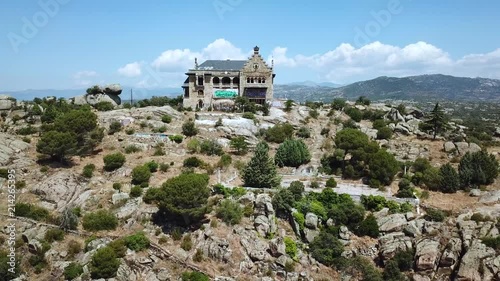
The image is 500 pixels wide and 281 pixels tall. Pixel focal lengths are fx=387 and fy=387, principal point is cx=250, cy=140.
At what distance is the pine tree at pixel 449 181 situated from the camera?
48.7m

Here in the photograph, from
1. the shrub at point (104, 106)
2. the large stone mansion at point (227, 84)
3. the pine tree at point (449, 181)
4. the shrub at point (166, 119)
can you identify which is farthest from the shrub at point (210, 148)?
the pine tree at point (449, 181)

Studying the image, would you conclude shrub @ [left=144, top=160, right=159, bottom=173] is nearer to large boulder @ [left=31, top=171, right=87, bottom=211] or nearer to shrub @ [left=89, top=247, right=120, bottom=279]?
large boulder @ [left=31, top=171, right=87, bottom=211]

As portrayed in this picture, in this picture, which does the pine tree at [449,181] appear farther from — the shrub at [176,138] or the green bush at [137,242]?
the shrub at [176,138]

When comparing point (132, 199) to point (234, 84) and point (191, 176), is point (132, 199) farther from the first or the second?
point (234, 84)

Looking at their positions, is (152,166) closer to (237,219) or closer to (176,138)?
(176,138)

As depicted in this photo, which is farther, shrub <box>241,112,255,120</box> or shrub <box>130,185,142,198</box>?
shrub <box>241,112,255,120</box>

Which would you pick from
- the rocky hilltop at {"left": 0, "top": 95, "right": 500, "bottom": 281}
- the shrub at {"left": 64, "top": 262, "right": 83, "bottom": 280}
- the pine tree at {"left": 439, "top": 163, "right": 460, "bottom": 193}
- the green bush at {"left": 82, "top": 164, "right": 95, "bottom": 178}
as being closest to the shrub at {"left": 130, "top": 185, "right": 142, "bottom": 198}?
the rocky hilltop at {"left": 0, "top": 95, "right": 500, "bottom": 281}

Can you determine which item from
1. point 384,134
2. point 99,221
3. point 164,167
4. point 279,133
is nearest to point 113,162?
point 164,167

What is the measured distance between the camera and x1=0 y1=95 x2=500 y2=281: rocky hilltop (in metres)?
37.8

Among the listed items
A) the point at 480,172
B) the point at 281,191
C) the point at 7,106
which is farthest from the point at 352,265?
the point at 7,106

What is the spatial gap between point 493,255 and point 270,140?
40080 mm

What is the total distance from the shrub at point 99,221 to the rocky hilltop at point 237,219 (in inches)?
4.3

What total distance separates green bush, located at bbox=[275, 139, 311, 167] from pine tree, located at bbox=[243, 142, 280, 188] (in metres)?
9.40

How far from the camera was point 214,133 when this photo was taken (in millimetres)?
70312
